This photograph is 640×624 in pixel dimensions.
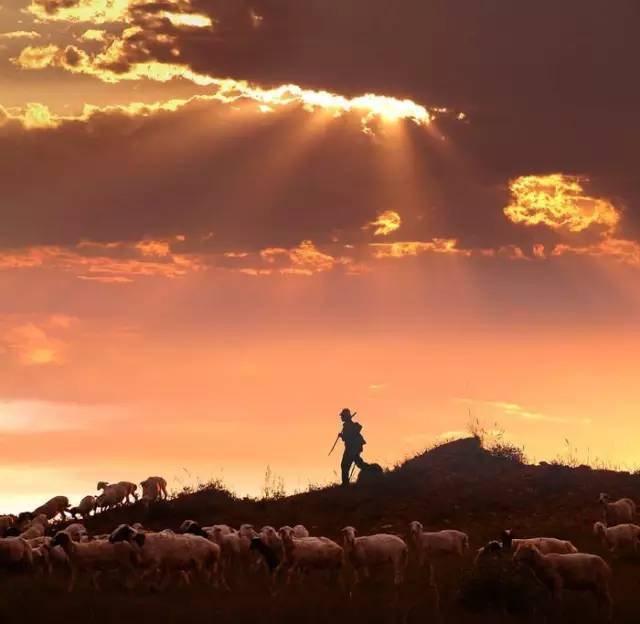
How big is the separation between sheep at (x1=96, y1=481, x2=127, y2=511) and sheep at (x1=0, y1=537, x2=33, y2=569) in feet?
46.9

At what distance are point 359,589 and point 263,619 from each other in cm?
475

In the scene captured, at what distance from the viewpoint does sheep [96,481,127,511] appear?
140 ft

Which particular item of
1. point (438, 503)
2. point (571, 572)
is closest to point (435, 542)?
point (571, 572)

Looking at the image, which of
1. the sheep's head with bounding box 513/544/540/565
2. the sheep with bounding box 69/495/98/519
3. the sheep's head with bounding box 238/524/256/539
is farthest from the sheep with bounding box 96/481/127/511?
the sheep's head with bounding box 513/544/540/565

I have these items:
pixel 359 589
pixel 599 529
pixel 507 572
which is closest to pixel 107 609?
pixel 359 589

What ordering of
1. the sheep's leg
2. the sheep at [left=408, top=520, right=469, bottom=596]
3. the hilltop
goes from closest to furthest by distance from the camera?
1. the sheep's leg
2. the sheep at [left=408, top=520, right=469, bottom=596]
3. the hilltop

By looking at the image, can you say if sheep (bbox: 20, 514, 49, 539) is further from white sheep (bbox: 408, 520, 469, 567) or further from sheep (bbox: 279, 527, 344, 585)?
white sheep (bbox: 408, 520, 469, 567)

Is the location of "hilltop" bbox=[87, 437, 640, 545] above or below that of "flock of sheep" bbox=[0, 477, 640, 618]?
above

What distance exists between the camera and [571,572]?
23.4m

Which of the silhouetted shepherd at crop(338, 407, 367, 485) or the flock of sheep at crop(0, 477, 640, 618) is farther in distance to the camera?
the silhouetted shepherd at crop(338, 407, 367, 485)

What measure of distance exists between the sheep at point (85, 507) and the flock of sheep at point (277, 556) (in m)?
11.9

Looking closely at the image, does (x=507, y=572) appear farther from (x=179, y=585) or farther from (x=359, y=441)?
(x=359, y=441)

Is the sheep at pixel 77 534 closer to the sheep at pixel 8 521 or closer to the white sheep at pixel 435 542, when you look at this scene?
the sheep at pixel 8 521

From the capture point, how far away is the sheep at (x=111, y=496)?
Result: 42656 mm
